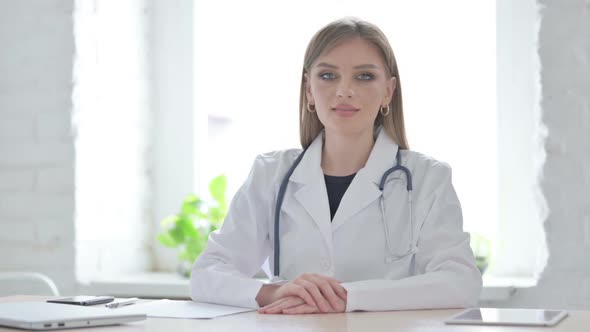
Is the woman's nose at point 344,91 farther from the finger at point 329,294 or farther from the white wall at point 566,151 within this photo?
the white wall at point 566,151

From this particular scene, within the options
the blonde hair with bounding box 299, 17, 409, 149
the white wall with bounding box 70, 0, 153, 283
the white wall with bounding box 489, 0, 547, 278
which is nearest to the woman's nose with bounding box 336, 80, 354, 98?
the blonde hair with bounding box 299, 17, 409, 149

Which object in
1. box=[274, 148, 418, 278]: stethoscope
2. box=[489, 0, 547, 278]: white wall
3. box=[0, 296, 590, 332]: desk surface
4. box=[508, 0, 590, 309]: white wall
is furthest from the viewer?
box=[489, 0, 547, 278]: white wall

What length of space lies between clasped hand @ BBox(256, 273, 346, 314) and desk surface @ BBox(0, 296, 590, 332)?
4cm

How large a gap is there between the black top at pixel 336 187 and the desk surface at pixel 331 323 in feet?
1.63

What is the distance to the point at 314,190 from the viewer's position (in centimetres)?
212

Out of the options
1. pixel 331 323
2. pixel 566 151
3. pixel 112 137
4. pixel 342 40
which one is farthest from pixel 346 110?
pixel 112 137

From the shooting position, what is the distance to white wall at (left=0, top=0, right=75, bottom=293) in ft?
10.2

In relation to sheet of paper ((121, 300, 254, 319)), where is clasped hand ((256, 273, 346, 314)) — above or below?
above

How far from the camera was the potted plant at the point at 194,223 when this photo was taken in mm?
3137

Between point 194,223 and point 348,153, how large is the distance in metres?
1.09

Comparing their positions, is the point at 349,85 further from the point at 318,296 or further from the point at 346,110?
the point at 318,296

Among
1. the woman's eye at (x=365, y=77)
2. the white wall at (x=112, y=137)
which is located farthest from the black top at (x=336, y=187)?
the white wall at (x=112, y=137)

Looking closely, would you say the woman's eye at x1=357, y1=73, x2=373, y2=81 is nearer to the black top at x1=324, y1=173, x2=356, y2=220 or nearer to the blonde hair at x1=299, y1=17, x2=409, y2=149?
the blonde hair at x1=299, y1=17, x2=409, y2=149

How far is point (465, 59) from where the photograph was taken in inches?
123
